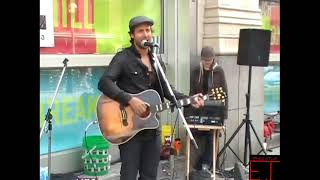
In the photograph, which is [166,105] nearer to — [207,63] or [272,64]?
[207,63]

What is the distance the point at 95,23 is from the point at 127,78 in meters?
0.77

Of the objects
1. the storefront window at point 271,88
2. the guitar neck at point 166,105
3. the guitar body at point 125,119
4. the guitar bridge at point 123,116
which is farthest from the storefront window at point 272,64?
the guitar bridge at point 123,116

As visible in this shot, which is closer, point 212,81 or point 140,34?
point 140,34

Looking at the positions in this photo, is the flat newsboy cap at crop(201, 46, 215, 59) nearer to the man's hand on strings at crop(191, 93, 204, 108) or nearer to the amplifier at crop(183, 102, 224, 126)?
the amplifier at crop(183, 102, 224, 126)

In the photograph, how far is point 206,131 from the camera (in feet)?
14.9

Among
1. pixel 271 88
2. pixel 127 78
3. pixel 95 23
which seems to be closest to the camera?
pixel 127 78

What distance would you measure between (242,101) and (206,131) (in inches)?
28.4

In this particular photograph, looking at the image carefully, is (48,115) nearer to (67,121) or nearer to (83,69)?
(67,121)

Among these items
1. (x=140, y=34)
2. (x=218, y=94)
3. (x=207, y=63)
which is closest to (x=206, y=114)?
(x=218, y=94)

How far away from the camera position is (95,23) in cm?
439

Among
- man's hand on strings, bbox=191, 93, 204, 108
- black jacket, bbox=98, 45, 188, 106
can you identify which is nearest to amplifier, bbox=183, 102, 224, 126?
man's hand on strings, bbox=191, 93, 204, 108
